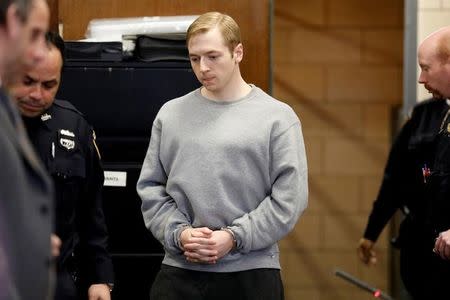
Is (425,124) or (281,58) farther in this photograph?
(281,58)

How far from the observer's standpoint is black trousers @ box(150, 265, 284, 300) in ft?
8.68

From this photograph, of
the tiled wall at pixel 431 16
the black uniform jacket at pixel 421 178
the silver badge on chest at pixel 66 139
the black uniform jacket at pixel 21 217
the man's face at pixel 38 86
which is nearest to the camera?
the black uniform jacket at pixel 21 217

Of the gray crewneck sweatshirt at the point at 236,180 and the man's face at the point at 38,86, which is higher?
the man's face at the point at 38,86

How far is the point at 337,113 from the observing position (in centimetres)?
532

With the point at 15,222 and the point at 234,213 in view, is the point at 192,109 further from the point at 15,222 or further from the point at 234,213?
the point at 15,222

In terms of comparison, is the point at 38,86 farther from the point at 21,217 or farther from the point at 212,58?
the point at 21,217

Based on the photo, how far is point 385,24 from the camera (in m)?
5.29

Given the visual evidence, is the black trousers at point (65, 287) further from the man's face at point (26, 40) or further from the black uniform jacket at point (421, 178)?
the black uniform jacket at point (421, 178)

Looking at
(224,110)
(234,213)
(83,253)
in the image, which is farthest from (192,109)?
(83,253)

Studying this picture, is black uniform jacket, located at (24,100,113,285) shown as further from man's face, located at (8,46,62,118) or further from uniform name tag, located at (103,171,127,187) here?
uniform name tag, located at (103,171,127,187)

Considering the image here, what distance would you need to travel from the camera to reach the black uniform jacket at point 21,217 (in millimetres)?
1509

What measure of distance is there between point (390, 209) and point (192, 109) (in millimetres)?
1332

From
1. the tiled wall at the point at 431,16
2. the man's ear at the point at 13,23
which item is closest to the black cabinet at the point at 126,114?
the tiled wall at the point at 431,16

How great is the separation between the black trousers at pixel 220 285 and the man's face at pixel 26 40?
1157 millimetres
